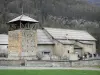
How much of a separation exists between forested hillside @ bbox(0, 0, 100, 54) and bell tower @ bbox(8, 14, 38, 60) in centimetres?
6328

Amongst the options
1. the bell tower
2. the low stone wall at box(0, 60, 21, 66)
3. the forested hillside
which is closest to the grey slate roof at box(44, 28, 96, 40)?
the bell tower

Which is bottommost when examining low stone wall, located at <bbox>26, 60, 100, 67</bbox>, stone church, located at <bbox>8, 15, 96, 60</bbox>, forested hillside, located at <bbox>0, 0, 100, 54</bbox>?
low stone wall, located at <bbox>26, 60, 100, 67</bbox>

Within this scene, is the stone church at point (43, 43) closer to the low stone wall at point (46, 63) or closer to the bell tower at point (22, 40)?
the bell tower at point (22, 40)

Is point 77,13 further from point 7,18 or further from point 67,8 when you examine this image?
point 7,18

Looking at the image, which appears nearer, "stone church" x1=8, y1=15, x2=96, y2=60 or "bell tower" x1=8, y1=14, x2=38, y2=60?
"bell tower" x1=8, y1=14, x2=38, y2=60

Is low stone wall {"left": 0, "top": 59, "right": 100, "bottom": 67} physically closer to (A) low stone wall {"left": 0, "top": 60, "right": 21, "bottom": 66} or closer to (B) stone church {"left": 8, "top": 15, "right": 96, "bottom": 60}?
(A) low stone wall {"left": 0, "top": 60, "right": 21, "bottom": 66}

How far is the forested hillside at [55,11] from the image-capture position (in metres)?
108

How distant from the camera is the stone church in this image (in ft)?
123

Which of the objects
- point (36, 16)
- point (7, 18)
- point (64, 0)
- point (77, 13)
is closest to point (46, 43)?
point (7, 18)

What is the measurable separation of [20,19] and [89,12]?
8450 centimetres

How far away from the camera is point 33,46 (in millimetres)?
38281

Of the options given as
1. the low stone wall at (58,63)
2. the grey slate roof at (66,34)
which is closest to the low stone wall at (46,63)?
the low stone wall at (58,63)

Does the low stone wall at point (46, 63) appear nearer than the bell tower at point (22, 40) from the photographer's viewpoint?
Yes

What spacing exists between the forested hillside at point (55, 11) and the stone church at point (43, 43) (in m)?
54.7
